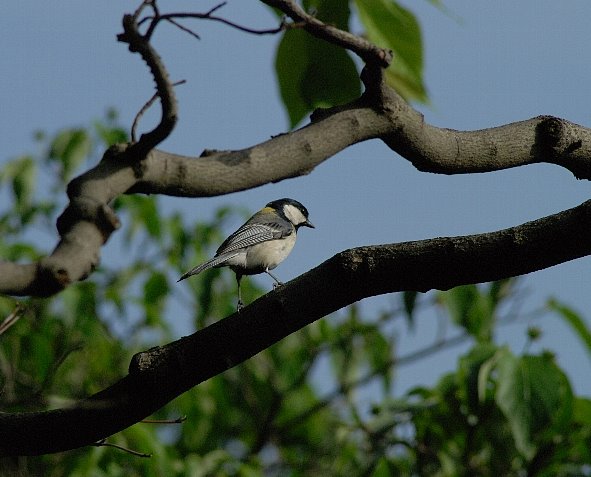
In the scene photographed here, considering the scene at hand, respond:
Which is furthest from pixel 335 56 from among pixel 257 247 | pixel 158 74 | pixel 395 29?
pixel 257 247

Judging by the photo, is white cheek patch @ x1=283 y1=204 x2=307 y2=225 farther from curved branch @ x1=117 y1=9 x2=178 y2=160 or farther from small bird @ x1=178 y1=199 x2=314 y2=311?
curved branch @ x1=117 y1=9 x2=178 y2=160

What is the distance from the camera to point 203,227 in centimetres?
692

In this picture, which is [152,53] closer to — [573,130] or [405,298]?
[573,130]

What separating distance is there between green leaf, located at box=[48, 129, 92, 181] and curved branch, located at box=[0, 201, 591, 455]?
444cm

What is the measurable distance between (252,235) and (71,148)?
6.21ft

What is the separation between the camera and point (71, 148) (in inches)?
→ 252

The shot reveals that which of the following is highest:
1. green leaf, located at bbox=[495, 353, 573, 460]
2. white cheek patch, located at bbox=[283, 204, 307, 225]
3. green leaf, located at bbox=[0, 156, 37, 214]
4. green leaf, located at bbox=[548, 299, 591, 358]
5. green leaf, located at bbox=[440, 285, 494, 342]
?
green leaf, located at bbox=[0, 156, 37, 214]

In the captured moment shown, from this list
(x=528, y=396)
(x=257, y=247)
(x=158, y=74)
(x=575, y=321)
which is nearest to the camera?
(x=158, y=74)

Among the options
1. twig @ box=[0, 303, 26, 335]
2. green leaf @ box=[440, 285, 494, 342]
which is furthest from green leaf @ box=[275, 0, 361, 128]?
green leaf @ box=[440, 285, 494, 342]

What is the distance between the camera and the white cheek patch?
21.0 feet

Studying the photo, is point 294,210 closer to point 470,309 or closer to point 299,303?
point 470,309

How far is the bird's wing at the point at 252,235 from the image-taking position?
16.4ft

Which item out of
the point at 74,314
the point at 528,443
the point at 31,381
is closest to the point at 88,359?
the point at 31,381

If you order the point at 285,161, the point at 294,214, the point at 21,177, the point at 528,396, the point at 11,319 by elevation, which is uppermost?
the point at 21,177
